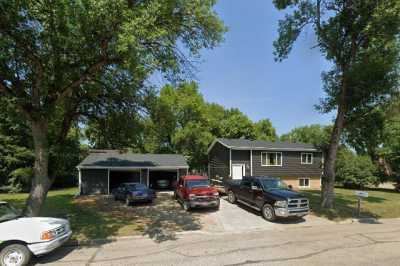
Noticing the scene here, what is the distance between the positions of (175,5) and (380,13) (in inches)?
398

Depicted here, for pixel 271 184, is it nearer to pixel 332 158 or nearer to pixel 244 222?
pixel 244 222

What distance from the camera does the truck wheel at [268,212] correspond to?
45.7 ft

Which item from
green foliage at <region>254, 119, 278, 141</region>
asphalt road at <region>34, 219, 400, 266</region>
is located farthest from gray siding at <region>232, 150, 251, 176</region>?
green foliage at <region>254, 119, 278, 141</region>

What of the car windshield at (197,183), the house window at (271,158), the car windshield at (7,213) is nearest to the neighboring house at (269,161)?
the house window at (271,158)

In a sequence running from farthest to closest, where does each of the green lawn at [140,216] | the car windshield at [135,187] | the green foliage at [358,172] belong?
1. the green foliage at [358,172]
2. the car windshield at [135,187]
3. the green lawn at [140,216]

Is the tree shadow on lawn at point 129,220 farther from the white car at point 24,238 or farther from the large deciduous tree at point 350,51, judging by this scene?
the large deciduous tree at point 350,51

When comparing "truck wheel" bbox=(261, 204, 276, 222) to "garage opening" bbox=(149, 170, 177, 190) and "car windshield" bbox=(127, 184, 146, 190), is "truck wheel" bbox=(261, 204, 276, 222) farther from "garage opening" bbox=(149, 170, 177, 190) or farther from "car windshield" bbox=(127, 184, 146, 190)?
"garage opening" bbox=(149, 170, 177, 190)

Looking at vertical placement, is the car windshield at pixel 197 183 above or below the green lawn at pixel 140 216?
above

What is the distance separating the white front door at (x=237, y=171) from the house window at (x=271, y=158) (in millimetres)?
2354

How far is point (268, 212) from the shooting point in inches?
561

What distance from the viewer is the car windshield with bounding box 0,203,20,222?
8.32 meters

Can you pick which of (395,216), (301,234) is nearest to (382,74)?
(395,216)

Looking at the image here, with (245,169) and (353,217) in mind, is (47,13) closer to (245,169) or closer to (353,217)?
(353,217)

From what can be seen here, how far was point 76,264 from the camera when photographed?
787 centimetres
